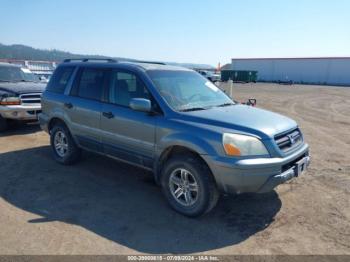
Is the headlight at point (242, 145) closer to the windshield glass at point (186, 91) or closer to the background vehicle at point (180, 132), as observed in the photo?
the background vehicle at point (180, 132)

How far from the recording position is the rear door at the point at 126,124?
4.53 metres

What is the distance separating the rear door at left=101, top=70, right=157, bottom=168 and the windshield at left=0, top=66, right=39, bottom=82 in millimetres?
6330

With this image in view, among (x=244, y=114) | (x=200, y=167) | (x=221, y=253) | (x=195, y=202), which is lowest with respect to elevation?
(x=221, y=253)

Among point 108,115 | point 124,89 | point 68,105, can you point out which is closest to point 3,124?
point 68,105

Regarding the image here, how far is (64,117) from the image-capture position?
5.96 metres

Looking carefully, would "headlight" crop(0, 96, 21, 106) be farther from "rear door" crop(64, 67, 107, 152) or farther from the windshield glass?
the windshield glass

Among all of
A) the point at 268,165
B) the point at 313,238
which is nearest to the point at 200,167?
the point at 268,165

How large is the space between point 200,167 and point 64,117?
3.18 meters

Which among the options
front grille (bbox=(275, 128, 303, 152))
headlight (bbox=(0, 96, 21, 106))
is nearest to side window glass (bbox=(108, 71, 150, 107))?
front grille (bbox=(275, 128, 303, 152))

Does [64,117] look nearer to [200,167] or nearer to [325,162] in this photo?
[200,167]

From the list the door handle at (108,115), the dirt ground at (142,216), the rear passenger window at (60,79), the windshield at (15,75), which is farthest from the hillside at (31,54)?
the door handle at (108,115)

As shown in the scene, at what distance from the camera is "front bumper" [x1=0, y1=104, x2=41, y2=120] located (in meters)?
8.38

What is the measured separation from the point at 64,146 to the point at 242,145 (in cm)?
380

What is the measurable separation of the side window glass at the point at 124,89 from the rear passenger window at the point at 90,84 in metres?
0.28
